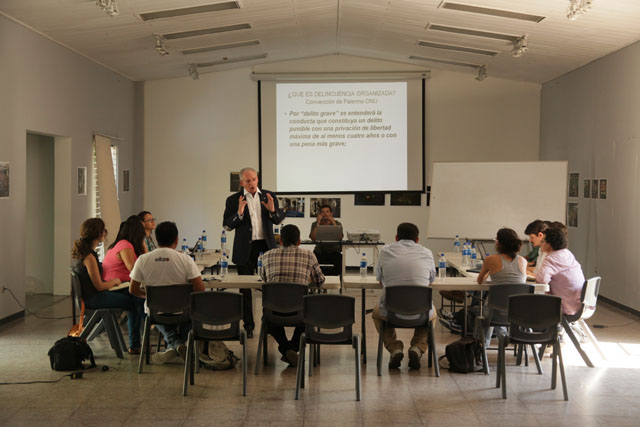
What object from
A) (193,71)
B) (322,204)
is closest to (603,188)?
(322,204)

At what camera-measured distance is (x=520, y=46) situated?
9352mm

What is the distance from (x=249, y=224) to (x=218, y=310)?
2.01 metres

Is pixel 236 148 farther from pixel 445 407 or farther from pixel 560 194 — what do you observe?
pixel 445 407

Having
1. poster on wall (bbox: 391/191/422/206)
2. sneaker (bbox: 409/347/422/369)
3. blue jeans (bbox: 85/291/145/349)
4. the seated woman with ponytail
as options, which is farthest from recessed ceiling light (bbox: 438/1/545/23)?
blue jeans (bbox: 85/291/145/349)

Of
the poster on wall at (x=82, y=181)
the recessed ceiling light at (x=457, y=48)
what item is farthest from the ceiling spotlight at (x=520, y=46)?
the poster on wall at (x=82, y=181)

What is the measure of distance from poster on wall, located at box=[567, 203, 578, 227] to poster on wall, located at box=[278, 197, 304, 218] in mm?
4504

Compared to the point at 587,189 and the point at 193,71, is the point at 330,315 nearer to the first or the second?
the point at 587,189

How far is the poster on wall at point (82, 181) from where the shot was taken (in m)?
9.85

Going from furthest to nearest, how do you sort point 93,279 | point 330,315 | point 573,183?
point 573,183 → point 93,279 → point 330,315

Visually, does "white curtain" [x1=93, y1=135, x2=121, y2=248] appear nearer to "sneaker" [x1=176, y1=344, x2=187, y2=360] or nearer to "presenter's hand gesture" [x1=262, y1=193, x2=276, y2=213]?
"presenter's hand gesture" [x1=262, y1=193, x2=276, y2=213]

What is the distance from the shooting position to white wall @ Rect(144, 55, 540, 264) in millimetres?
12570

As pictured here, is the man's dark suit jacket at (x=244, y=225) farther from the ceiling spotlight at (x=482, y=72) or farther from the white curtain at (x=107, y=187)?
the ceiling spotlight at (x=482, y=72)

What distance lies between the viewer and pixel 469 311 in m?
7.13

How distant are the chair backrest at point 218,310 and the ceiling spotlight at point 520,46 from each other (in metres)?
5.90
